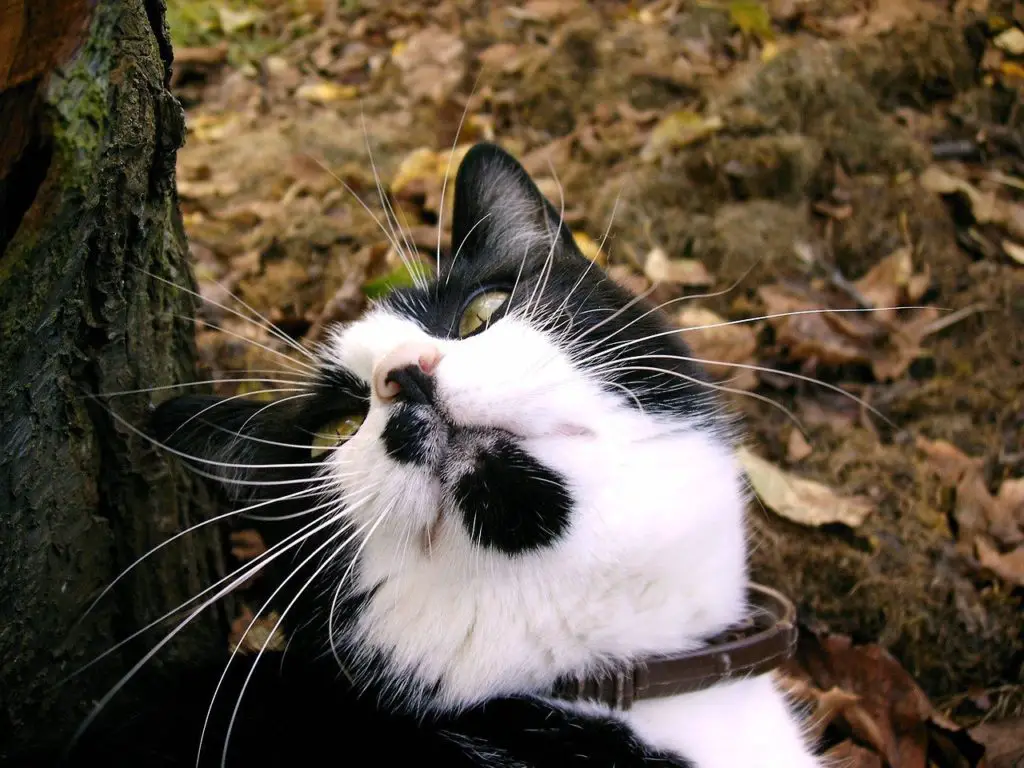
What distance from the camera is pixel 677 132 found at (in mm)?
3014

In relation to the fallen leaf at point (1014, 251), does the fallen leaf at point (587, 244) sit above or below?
above

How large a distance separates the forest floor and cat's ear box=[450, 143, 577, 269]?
0.09m

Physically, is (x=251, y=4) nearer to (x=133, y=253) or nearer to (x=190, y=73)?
(x=190, y=73)

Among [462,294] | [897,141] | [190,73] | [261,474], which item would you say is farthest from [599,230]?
[190,73]

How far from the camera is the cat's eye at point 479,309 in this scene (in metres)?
1.40

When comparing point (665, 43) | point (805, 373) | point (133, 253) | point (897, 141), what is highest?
point (133, 253)

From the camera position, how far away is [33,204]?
1.02m

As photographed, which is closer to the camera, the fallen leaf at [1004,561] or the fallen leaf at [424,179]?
the fallen leaf at [1004,561]

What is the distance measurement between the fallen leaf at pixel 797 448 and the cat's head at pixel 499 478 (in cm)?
78

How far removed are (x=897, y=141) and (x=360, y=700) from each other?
264cm

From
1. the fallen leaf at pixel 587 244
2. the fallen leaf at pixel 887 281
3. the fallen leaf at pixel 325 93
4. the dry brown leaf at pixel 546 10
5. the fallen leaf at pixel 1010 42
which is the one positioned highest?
the dry brown leaf at pixel 546 10

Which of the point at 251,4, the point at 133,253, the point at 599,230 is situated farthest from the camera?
the point at 251,4

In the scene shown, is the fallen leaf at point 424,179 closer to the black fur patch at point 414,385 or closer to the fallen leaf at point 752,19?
the fallen leaf at point 752,19

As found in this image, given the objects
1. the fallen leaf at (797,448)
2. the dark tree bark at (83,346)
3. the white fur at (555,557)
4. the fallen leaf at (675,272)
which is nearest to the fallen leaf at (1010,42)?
the fallen leaf at (675,272)
